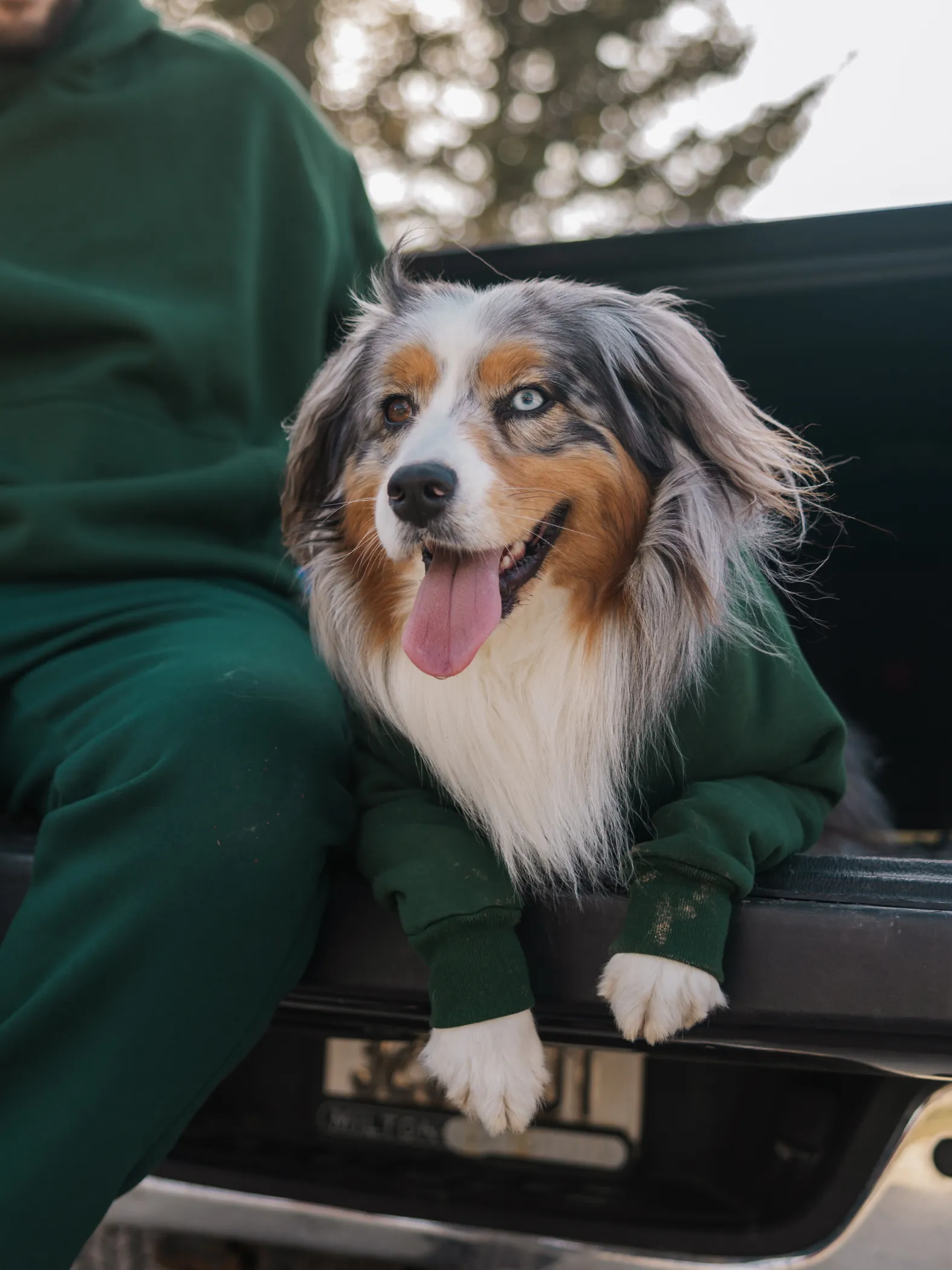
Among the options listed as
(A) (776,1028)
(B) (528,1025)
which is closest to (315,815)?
(B) (528,1025)

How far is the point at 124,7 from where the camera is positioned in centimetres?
230

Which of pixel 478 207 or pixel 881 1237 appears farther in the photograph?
pixel 478 207

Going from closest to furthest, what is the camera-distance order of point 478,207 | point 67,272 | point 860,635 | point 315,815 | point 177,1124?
point 177,1124, point 315,815, point 67,272, point 860,635, point 478,207

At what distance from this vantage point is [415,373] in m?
1.73

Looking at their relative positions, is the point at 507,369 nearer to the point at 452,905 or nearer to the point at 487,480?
the point at 487,480

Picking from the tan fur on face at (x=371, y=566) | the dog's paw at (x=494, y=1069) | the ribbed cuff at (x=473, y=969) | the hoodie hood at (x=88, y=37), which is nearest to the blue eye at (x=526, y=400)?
the tan fur on face at (x=371, y=566)

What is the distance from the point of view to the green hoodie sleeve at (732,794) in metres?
1.44

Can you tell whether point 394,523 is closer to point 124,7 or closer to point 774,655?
point 774,655

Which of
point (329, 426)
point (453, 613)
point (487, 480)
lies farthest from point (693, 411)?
point (329, 426)

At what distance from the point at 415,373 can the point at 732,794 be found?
2.35ft

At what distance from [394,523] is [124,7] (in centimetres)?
136

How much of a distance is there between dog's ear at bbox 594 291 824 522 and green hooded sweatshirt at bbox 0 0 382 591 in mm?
733

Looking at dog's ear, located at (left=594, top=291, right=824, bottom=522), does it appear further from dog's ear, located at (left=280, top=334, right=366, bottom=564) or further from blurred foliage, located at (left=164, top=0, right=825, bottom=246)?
blurred foliage, located at (left=164, top=0, right=825, bottom=246)

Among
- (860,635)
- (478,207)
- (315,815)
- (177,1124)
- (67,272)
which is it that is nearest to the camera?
(177,1124)
